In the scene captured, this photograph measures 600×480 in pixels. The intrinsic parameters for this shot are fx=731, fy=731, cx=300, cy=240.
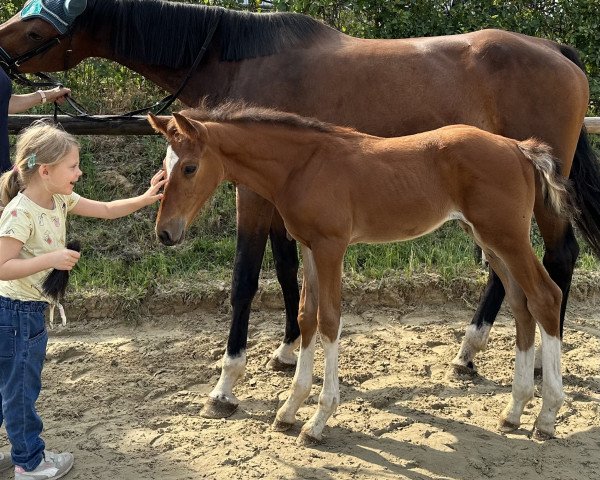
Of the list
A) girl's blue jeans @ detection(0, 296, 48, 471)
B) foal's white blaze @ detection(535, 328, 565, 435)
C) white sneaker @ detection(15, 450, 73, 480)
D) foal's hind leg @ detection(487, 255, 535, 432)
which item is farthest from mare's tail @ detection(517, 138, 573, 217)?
white sneaker @ detection(15, 450, 73, 480)

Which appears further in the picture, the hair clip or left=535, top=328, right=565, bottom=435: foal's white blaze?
left=535, top=328, right=565, bottom=435: foal's white blaze

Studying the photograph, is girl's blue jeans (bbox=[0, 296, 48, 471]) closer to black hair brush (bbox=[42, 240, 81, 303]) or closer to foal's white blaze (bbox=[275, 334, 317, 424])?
black hair brush (bbox=[42, 240, 81, 303])

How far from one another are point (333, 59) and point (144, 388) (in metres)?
2.21

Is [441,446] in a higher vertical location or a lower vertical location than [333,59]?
lower

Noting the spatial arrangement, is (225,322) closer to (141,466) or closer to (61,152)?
(141,466)

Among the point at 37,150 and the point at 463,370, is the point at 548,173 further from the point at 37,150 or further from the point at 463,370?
the point at 37,150

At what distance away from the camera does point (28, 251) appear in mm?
2975

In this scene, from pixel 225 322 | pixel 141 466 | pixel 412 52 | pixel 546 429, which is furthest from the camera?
pixel 225 322

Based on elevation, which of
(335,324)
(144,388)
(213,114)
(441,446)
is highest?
(213,114)

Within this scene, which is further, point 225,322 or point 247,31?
point 225,322

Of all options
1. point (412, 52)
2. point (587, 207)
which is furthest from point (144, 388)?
point (587, 207)

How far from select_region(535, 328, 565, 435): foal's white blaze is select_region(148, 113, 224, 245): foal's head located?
5.84ft

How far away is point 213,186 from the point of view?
3420 mm

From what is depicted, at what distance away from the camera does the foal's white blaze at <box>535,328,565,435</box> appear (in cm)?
352
